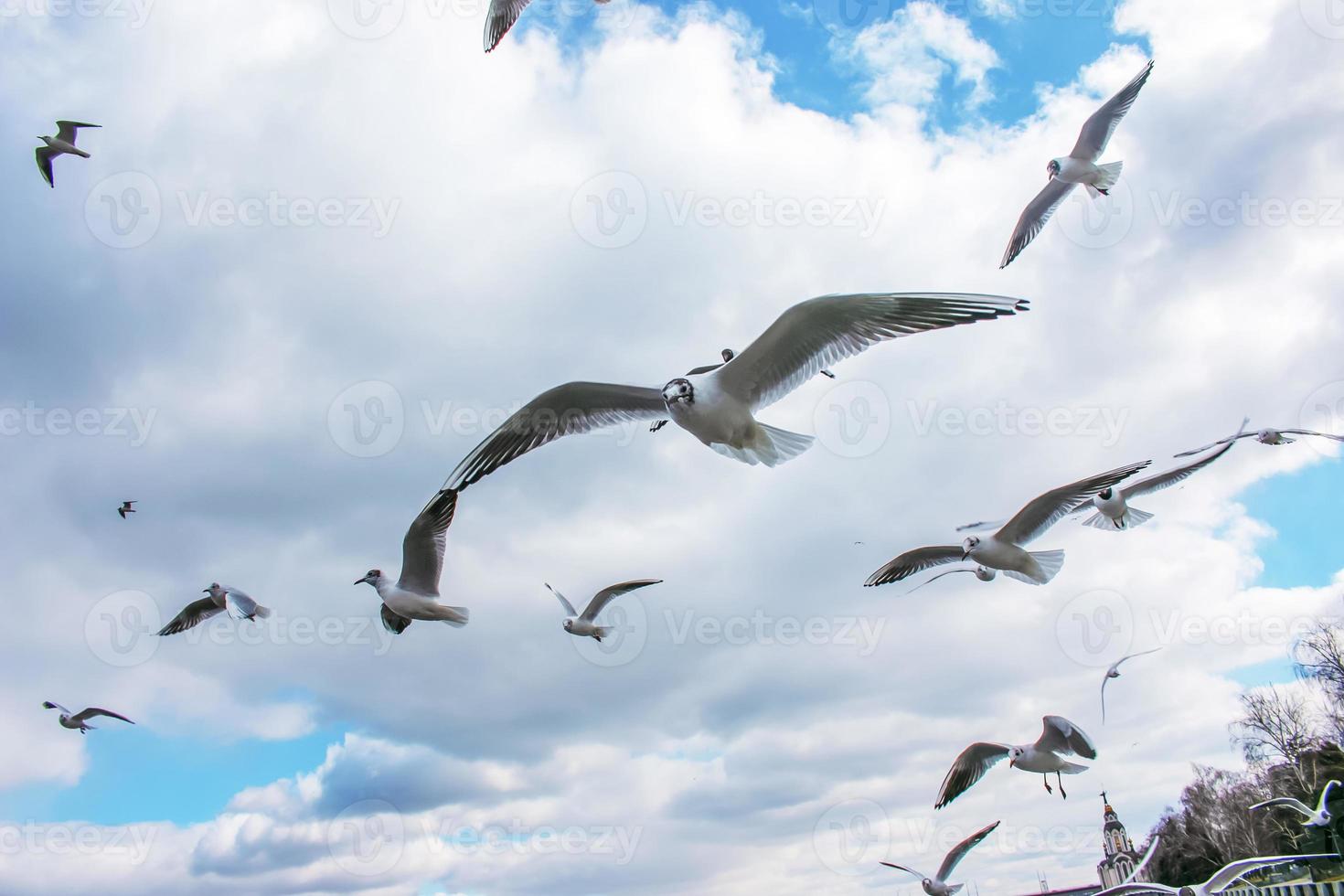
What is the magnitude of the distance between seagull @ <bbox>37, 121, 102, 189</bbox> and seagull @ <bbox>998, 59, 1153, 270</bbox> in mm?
12730

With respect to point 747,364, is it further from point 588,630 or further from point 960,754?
point 588,630

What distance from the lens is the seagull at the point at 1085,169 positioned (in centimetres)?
1270

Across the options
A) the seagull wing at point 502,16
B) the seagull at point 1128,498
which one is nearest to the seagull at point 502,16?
the seagull wing at point 502,16

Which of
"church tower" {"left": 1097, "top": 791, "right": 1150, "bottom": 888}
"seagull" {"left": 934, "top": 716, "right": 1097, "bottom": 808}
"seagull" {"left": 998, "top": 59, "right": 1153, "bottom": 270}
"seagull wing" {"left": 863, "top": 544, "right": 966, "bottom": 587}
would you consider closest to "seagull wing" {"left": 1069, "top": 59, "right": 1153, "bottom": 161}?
"seagull" {"left": 998, "top": 59, "right": 1153, "bottom": 270}

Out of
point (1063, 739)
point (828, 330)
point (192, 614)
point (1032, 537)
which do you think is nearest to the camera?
point (828, 330)

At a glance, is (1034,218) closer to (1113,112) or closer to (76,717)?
(1113,112)

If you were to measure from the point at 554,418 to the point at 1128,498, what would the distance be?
8.16 meters

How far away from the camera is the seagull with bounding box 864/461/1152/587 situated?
11.4 metres

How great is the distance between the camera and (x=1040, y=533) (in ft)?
39.4

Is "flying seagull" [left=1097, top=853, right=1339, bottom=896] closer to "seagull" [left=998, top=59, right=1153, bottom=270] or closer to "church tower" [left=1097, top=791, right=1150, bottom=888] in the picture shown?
"seagull" [left=998, top=59, right=1153, bottom=270]

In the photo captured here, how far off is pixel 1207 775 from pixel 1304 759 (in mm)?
16282

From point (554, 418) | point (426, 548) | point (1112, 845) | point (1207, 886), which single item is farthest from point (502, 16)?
point (1112, 845)

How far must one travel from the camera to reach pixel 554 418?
26.8 feet

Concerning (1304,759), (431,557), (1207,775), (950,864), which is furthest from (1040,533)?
(1207,775)
